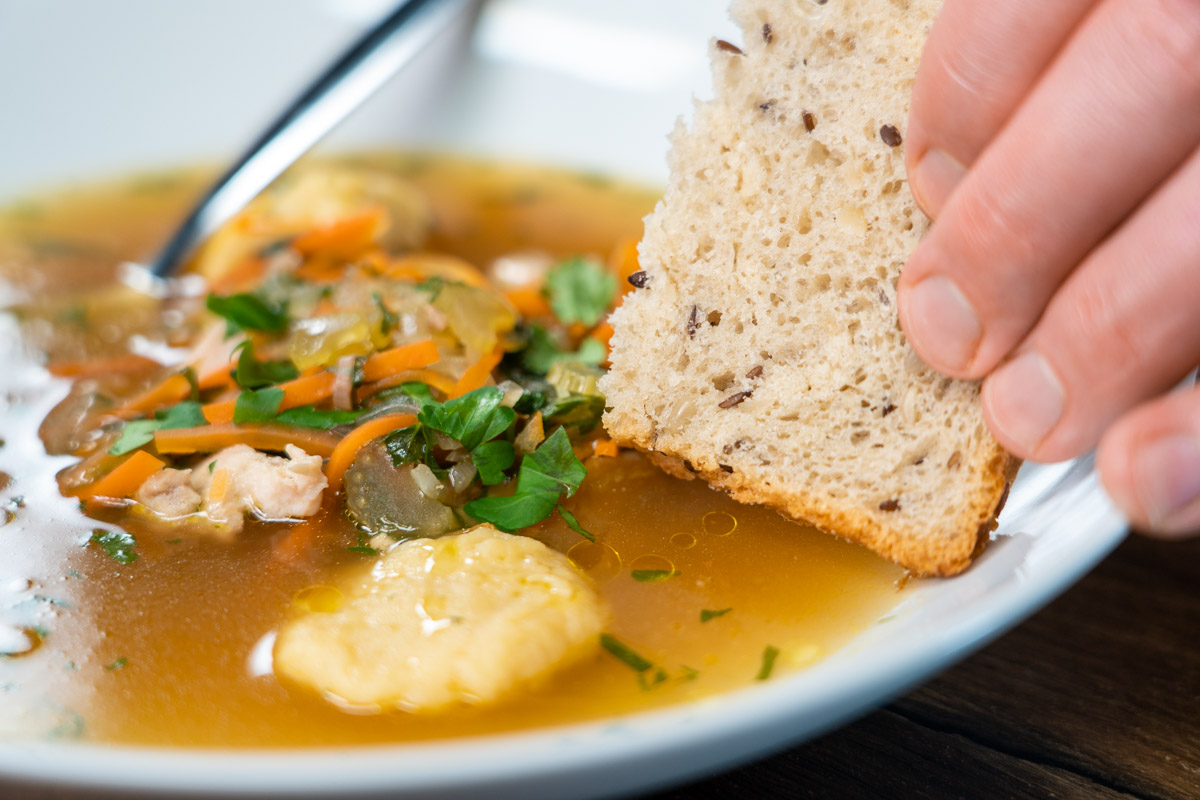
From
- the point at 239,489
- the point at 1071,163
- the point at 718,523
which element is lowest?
the point at 239,489

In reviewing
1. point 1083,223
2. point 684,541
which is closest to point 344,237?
point 684,541

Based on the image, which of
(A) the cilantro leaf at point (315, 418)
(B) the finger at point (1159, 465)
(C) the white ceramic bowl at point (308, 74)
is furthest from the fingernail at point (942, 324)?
(C) the white ceramic bowl at point (308, 74)

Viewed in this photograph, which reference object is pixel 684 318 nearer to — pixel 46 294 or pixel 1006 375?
pixel 1006 375

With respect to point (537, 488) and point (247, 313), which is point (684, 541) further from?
point (247, 313)

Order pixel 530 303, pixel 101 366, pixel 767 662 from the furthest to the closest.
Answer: pixel 530 303 < pixel 101 366 < pixel 767 662

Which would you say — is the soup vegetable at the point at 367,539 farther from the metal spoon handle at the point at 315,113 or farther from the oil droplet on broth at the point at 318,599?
the metal spoon handle at the point at 315,113

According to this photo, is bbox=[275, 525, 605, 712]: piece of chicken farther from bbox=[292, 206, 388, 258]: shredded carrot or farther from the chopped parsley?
bbox=[292, 206, 388, 258]: shredded carrot
